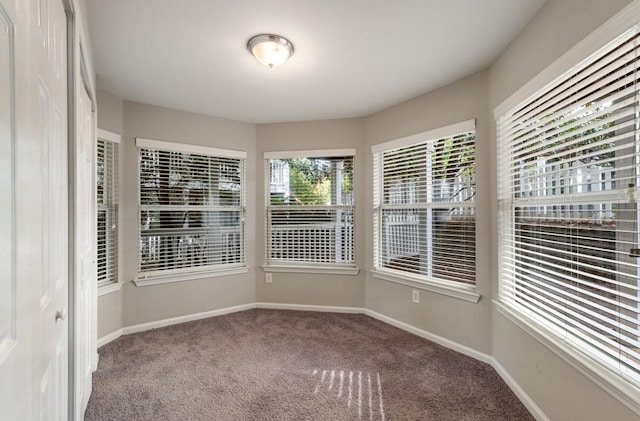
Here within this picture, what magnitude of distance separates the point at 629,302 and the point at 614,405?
45 cm

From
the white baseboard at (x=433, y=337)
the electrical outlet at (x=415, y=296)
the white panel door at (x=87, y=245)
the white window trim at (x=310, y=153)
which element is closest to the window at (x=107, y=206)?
the white panel door at (x=87, y=245)

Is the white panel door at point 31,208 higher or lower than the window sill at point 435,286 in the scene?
higher

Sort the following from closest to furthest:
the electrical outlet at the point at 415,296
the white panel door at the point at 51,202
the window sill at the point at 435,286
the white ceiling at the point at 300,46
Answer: the white panel door at the point at 51,202 → the white ceiling at the point at 300,46 → the window sill at the point at 435,286 → the electrical outlet at the point at 415,296

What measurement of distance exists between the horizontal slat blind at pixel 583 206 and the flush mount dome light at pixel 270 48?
1.62m

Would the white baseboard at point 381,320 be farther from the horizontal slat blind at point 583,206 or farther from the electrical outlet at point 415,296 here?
the horizontal slat blind at point 583,206

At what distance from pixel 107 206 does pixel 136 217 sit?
0.31 metres

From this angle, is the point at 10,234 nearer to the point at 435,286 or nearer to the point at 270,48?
the point at 270,48

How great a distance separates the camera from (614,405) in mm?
1366

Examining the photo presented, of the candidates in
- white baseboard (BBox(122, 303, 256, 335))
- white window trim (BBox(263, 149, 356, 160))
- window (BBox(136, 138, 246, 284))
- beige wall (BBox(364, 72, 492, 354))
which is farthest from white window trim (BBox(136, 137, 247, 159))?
white baseboard (BBox(122, 303, 256, 335))

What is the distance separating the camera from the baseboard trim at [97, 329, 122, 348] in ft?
9.59

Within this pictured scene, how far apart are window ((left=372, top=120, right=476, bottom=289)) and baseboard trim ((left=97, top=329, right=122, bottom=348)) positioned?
2.71m

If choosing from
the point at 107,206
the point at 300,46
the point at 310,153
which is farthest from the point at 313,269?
the point at 300,46

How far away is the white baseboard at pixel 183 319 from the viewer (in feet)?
10.7

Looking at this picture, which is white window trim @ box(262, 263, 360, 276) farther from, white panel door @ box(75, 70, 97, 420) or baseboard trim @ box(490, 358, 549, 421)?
white panel door @ box(75, 70, 97, 420)
